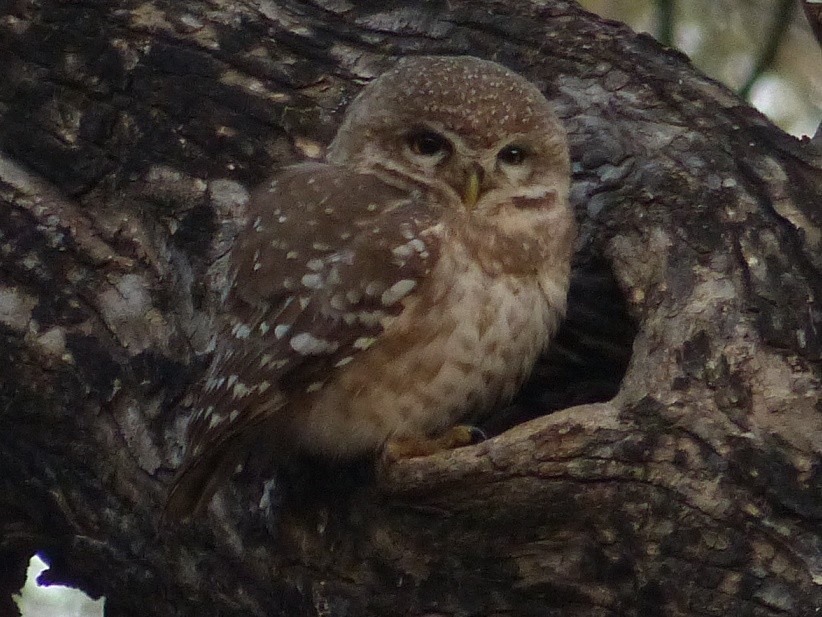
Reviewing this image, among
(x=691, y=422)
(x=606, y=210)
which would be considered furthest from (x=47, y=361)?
(x=691, y=422)

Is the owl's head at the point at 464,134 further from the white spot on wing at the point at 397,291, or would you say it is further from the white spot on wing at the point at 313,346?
the white spot on wing at the point at 313,346

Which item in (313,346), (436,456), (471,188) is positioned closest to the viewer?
(436,456)

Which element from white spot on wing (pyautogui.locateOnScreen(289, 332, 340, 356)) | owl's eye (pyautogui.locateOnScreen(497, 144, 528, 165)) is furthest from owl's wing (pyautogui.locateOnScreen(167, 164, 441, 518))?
owl's eye (pyautogui.locateOnScreen(497, 144, 528, 165))

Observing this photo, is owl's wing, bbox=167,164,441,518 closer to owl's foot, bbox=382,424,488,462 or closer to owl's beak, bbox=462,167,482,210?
owl's beak, bbox=462,167,482,210

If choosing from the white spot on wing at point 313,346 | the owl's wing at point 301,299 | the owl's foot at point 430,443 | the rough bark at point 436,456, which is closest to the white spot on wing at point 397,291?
the owl's wing at point 301,299

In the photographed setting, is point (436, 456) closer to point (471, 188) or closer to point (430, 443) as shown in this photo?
point (430, 443)

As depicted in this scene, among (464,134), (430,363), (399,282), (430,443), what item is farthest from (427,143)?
(430,443)

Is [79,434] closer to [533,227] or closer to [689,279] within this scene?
[533,227]
